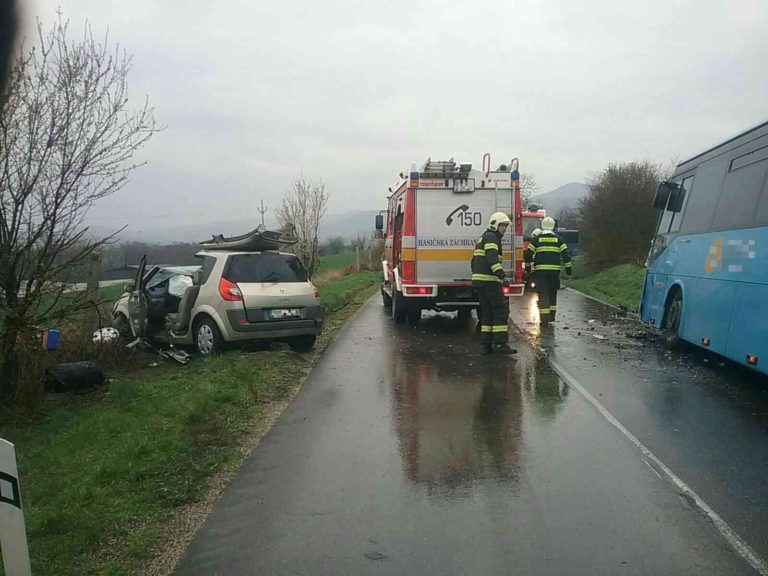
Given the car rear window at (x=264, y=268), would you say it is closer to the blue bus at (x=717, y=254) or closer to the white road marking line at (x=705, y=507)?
the white road marking line at (x=705, y=507)

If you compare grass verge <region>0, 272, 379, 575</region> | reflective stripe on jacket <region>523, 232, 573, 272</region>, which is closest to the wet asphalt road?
grass verge <region>0, 272, 379, 575</region>

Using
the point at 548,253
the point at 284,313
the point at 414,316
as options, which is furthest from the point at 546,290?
the point at 284,313

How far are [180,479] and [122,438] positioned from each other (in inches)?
42.5

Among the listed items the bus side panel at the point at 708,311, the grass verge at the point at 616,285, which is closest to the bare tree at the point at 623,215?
the grass verge at the point at 616,285

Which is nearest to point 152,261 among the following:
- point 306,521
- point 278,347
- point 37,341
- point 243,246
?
point 243,246

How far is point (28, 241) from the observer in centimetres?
675

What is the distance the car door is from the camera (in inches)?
401

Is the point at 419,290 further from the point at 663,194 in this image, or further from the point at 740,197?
the point at 740,197

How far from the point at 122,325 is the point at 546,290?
786 cm

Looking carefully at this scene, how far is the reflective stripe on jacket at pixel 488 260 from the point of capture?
1022cm

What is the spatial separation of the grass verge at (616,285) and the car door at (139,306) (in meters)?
11.7

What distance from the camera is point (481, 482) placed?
4953 mm

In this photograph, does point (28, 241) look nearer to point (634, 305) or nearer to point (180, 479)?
point (180, 479)

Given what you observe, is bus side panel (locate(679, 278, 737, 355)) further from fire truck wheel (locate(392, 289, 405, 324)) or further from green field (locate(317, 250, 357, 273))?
green field (locate(317, 250, 357, 273))
